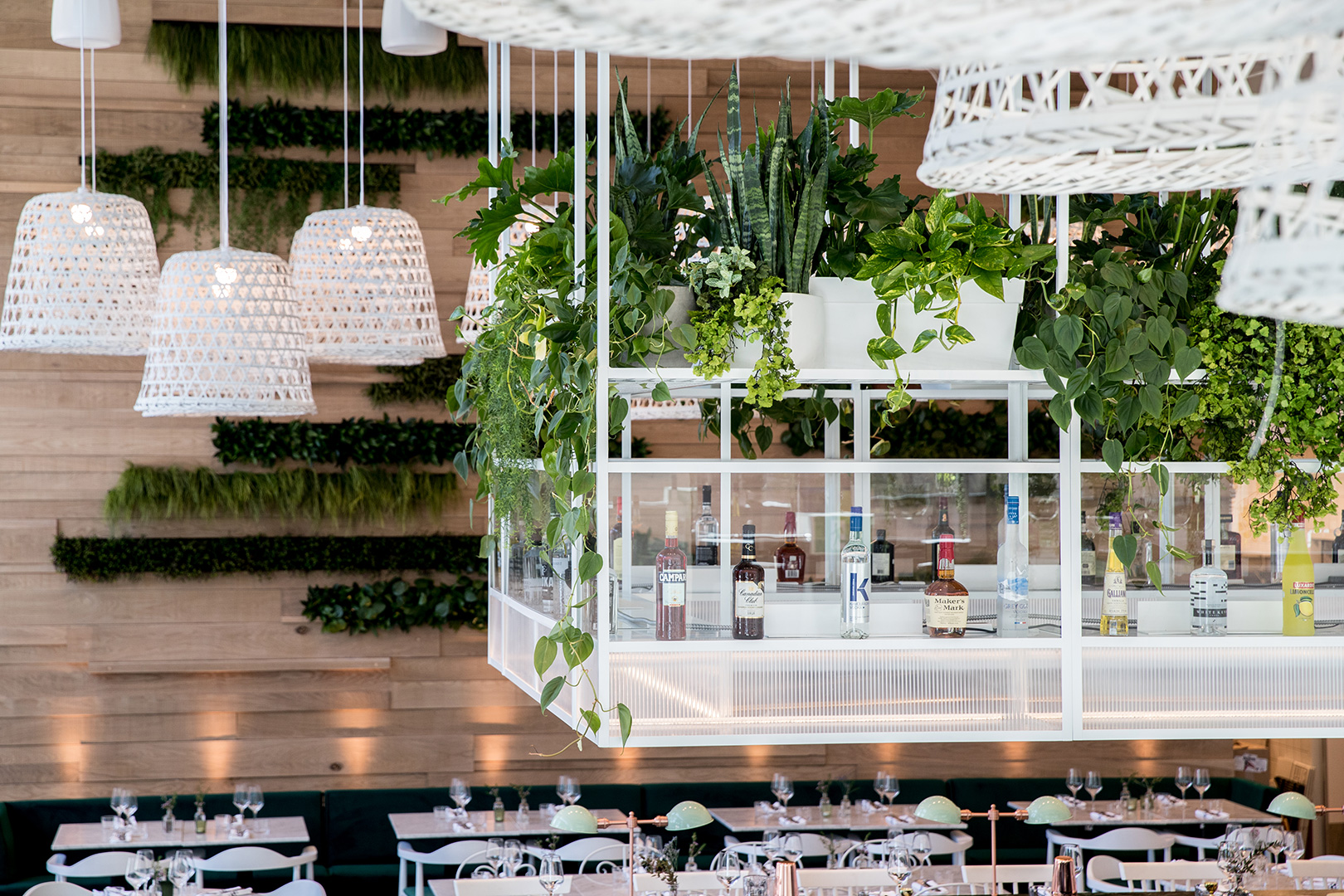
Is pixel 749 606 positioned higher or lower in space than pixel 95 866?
higher

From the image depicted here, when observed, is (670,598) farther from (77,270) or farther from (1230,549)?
(77,270)

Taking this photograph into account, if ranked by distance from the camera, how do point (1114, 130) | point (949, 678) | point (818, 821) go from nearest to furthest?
point (1114, 130)
point (949, 678)
point (818, 821)

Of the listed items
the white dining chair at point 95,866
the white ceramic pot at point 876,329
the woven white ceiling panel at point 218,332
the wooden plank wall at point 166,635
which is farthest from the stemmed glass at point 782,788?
the white ceramic pot at point 876,329

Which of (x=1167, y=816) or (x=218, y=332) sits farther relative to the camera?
(x=1167, y=816)

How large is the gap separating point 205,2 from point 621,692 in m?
5.93

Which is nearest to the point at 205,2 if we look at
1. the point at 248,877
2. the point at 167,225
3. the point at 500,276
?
the point at 167,225

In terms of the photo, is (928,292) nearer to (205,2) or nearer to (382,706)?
(382,706)

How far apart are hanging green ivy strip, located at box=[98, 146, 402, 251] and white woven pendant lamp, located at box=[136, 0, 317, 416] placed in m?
3.21

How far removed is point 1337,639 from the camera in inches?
95.8

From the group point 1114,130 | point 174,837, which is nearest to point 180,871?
point 174,837

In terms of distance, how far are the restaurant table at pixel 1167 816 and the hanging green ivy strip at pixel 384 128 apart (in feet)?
13.7

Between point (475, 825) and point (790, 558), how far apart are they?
426 cm

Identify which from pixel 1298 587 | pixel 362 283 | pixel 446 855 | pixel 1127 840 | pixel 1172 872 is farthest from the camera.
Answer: pixel 1127 840

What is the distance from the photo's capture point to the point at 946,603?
2.41m
